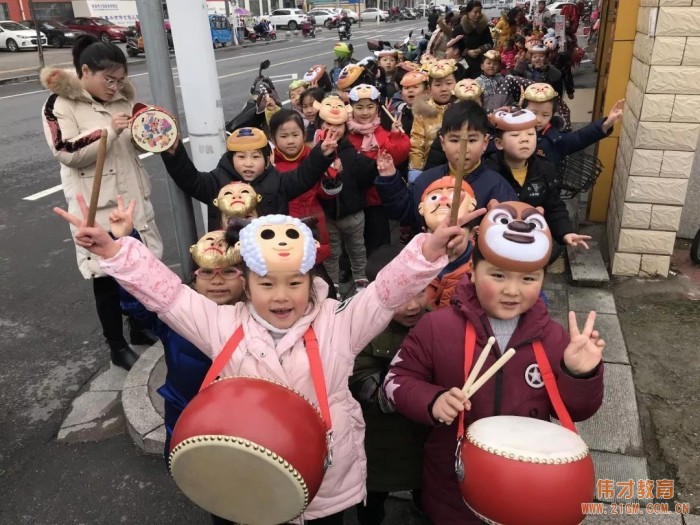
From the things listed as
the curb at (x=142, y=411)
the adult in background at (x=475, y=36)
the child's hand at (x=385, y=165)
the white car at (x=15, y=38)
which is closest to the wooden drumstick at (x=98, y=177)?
the child's hand at (x=385, y=165)

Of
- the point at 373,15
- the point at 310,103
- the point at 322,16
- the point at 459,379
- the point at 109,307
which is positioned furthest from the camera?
the point at 373,15

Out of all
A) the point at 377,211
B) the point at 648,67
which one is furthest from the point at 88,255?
the point at 648,67

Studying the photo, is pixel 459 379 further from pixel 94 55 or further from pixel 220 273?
pixel 94 55

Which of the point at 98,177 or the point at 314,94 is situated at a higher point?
the point at 98,177

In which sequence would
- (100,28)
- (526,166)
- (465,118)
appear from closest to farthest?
(465,118) → (526,166) → (100,28)

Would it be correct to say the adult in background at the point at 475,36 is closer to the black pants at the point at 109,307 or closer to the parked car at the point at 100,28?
the black pants at the point at 109,307

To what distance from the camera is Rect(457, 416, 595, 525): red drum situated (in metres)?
1.67

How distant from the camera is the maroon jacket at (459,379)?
2.04 m

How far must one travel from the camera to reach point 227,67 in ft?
73.0

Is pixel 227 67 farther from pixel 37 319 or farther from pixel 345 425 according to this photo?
pixel 345 425

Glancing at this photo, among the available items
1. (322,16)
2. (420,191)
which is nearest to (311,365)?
(420,191)

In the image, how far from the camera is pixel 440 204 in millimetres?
2635

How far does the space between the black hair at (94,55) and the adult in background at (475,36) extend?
21.7 feet

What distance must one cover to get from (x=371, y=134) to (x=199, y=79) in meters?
1.65
